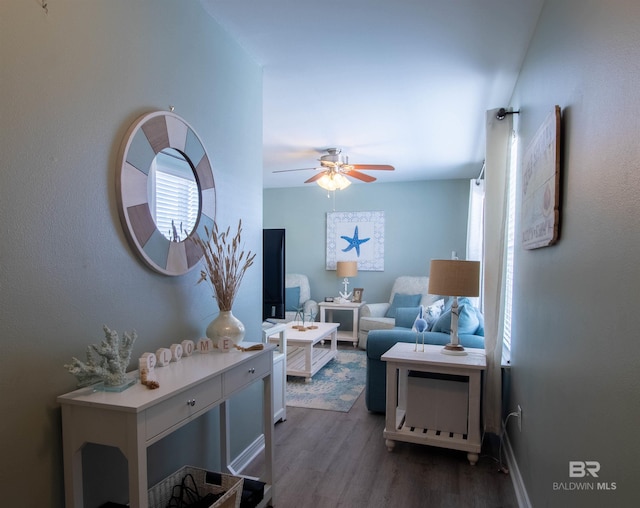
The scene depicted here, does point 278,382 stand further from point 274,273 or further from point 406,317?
point 406,317

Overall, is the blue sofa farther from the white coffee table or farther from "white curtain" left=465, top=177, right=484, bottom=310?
"white curtain" left=465, top=177, right=484, bottom=310

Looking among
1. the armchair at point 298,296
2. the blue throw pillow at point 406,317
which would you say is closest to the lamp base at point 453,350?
the blue throw pillow at point 406,317

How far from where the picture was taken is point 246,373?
1887 millimetres

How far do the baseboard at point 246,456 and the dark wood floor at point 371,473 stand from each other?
0.20 ft

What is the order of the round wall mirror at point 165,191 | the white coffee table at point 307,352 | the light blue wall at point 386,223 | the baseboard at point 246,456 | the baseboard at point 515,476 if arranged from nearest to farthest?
the round wall mirror at point 165,191, the baseboard at point 515,476, the baseboard at point 246,456, the white coffee table at point 307,352, the light blue wall at point 386,223

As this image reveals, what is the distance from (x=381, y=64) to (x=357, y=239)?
4.17 meters

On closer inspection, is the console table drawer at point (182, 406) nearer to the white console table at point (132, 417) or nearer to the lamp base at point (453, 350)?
the white console table at point (132, 417)

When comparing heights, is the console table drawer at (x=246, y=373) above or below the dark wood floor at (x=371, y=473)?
above

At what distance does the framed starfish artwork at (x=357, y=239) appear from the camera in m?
6.59

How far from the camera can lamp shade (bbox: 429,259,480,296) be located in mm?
2715

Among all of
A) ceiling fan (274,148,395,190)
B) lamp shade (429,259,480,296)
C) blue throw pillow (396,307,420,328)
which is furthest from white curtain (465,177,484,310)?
lamp shade (429,259,480,296)

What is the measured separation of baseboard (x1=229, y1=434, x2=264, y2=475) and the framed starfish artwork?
13.8ft

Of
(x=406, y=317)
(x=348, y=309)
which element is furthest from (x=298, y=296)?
(x=406, y=317)

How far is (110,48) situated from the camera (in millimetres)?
1525
